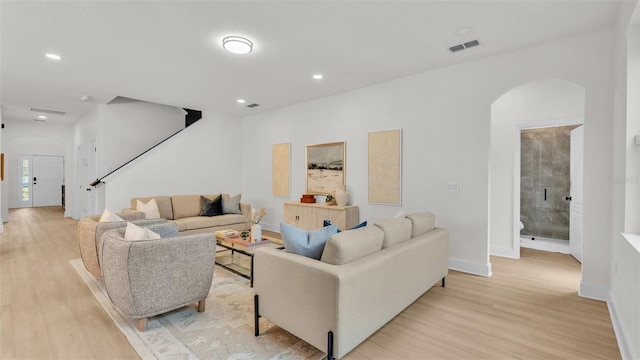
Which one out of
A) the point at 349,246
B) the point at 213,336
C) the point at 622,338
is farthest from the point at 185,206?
the point at 622,338

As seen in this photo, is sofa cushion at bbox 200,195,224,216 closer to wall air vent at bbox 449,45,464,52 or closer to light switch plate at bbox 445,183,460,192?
light switch plate at bbox 445,183,460,192

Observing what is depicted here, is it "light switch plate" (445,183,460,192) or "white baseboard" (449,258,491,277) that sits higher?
"light switch plate" (445,183,460,192)

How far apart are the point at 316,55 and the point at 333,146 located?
206 cm

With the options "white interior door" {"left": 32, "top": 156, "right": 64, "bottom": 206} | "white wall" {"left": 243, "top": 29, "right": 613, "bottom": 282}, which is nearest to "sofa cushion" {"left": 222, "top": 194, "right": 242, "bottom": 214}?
"white wall" {"left": 243, "top": 29, "right": 613, "bottom": 282}

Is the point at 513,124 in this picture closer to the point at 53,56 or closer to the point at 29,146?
the point at 53,56

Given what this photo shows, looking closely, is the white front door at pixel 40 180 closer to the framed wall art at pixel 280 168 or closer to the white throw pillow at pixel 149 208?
the white throw pillow at pixel 149 208

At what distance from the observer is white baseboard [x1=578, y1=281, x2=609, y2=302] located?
9.89 feet

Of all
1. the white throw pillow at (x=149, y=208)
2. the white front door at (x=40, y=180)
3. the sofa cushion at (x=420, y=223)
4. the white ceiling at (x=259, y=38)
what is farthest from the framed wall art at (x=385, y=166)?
the white front door at (x=40, y=180)

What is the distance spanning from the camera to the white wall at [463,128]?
10.1 ft

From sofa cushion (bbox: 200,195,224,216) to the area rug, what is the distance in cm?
283

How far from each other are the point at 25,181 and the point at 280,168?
33.3 feet

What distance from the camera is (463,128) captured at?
13.1 ft

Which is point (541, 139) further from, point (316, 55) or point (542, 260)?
point (316, 55)

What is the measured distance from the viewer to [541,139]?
5.65 metres
